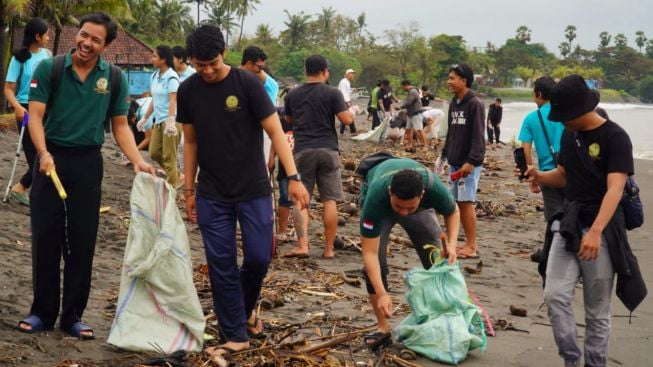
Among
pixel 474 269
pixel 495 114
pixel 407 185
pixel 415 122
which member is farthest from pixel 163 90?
pixel 495 114

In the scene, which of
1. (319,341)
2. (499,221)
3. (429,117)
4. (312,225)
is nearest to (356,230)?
(312,225)

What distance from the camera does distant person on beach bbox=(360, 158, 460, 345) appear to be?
4941mm

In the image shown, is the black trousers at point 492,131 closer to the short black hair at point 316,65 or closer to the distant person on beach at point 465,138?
the distant person on beach at point 465,138

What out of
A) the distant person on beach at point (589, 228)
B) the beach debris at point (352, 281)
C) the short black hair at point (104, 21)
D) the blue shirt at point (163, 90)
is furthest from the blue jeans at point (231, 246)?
the blue shirt at point (163, 90)

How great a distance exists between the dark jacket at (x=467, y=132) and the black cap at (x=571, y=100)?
12.4 feet

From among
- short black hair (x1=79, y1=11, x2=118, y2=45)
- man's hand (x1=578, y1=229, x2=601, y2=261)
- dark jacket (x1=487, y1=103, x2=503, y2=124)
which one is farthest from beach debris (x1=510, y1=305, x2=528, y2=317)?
dark jacket (x1=487, y1=103, x2=503, y2=124)

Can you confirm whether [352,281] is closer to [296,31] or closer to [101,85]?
[101,85]

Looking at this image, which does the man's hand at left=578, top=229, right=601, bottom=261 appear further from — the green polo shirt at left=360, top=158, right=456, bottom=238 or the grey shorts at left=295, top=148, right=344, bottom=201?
the grey shorts at left=295, top=148, right=344, bottom=201

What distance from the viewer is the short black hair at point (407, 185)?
4891 millimetres

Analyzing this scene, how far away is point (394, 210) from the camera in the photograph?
204 inches

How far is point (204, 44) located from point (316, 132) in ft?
11.3

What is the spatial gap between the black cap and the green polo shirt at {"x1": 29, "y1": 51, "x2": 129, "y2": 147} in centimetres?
258

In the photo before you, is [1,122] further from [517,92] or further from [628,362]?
[517,92]

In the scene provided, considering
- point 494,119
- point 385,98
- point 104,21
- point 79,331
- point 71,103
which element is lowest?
point 494,119
